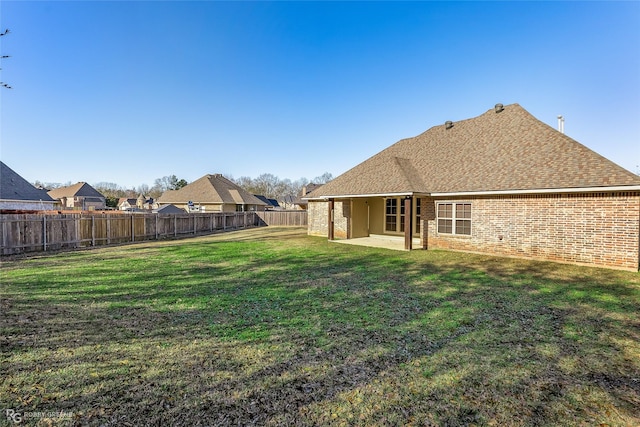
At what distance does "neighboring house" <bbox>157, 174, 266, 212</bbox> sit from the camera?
3703 cm

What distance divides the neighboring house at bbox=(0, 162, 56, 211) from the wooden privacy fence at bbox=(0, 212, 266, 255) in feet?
36.9

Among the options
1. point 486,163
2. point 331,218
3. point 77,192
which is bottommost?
point 331,218

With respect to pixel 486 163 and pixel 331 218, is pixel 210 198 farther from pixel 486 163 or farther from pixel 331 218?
pixel 486 163

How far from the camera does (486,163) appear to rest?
12.9 metres

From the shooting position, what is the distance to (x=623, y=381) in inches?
129

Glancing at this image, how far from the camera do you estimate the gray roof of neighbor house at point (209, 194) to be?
37250 mm

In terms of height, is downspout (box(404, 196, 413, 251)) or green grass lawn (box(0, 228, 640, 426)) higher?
downspout (box(404, 196, 413, 251))

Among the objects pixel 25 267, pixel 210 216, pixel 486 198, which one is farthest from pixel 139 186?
pixel 486 198

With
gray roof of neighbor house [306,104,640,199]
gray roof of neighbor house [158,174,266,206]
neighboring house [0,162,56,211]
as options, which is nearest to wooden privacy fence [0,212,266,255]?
gray roof of neighbor house [306,104,640,199]

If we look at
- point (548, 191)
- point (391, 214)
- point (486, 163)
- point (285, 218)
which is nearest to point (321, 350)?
point (548, 191)

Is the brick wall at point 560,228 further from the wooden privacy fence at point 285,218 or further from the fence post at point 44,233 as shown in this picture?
the wooden privacy fence at point 285,218

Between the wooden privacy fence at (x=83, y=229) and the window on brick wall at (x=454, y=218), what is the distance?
16658 mm

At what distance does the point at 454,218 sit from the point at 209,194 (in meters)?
31.6

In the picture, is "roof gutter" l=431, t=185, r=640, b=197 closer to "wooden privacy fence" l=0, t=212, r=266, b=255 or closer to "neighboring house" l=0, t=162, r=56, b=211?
"wooden privacy fence" l=0, t=212, r=266, b=255
